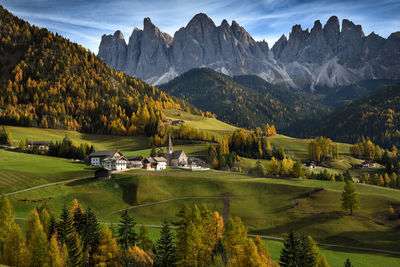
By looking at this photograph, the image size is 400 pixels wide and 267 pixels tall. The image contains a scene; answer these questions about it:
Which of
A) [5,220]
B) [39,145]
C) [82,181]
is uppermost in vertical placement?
[39,145]

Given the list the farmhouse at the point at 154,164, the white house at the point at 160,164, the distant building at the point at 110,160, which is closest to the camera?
the distant building at the point at 110,160

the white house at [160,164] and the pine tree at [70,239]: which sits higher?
the white house at [160,164]

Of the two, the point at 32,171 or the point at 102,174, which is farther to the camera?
the point at 32,171

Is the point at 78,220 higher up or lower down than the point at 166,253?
higher up

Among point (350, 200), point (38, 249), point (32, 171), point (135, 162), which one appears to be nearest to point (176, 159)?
point (135, 162)

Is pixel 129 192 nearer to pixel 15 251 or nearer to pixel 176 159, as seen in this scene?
pixel 176 159

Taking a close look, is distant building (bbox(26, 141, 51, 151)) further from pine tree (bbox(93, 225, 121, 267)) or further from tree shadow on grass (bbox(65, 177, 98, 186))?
pine tree (bbox(93, 225, 121, 267))

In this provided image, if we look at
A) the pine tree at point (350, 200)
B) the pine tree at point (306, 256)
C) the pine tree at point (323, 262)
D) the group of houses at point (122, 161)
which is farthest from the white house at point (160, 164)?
the pine tree at point (323, 262)

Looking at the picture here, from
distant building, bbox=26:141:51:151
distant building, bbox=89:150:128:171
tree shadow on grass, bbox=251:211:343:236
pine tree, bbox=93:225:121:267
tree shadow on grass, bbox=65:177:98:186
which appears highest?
distant building, bbox=26:141:51:151

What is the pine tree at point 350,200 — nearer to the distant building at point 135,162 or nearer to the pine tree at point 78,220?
the pine tree at point 78,220

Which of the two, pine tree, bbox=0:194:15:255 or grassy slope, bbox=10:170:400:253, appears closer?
pine tree, bbox=0:194:15:255

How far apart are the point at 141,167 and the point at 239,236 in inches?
2963

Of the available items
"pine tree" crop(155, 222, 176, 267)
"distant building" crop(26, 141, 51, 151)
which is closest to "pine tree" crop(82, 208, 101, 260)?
"pine tree" crop(155, 222, 176, 267)

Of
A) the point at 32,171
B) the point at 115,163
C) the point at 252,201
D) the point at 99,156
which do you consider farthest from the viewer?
the point at 99,156
